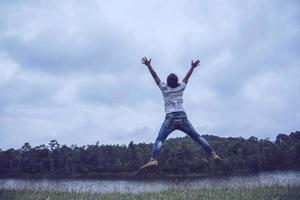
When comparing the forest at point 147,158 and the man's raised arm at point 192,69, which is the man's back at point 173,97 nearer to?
the man's raised arm at point 192,69

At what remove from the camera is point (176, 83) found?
778 centimetres

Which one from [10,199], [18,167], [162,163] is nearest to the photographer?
[10,199]

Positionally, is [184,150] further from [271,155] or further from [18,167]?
[18,167]

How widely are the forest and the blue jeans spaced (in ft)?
244

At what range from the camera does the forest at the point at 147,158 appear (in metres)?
95.6

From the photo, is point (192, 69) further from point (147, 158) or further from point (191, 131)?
point (147, 158)

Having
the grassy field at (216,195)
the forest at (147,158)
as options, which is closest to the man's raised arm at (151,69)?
the grassy field at (216,195)

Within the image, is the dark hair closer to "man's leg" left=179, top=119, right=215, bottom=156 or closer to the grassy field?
"man's leg" left=179, top=119, right=215, bottom=156

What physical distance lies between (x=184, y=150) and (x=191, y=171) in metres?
7.48

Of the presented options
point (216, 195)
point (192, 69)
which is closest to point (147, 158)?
point (216, 195)

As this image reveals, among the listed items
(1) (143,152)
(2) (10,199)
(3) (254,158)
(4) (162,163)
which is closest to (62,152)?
(1) (143,152)

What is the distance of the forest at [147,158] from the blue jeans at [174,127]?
7437 cm

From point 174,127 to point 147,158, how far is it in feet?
323

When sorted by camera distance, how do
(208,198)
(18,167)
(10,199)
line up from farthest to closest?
(18,167) → (10,199) → (208,198)
